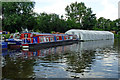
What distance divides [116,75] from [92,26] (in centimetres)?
7115

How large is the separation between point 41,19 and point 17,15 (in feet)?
48.6

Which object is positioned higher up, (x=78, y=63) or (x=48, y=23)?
(x=48, y=23)

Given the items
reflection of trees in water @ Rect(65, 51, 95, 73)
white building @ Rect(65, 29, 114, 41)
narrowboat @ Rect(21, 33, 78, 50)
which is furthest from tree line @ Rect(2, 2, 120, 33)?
reflection of trees in water @ Rect(65, 51, 95, 73)

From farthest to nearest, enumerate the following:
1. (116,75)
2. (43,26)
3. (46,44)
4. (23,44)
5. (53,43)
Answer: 1. (43,26)
2. (53,43)
3. (46,44)
4. (23,44)
5. (116,75)

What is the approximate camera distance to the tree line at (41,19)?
130 feet

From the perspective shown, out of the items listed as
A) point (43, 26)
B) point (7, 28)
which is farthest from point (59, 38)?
point (43, 26)

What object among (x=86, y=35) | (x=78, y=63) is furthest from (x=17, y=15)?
(x=78, y=63)

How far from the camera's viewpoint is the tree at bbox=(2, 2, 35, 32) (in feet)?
128

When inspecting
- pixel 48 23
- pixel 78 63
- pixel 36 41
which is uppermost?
pixel 48 23

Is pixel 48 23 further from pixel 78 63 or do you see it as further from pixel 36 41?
pixel 78 63

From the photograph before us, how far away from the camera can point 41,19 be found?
53562 mm

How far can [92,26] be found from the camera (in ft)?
258

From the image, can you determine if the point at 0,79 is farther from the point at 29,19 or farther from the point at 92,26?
the point at 92,26

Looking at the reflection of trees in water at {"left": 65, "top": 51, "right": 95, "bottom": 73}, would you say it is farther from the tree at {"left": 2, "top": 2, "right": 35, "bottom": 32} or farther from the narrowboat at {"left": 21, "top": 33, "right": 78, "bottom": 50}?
the tree at {"left": 2, "top": 2, "right": 35, "bottom": 32}
